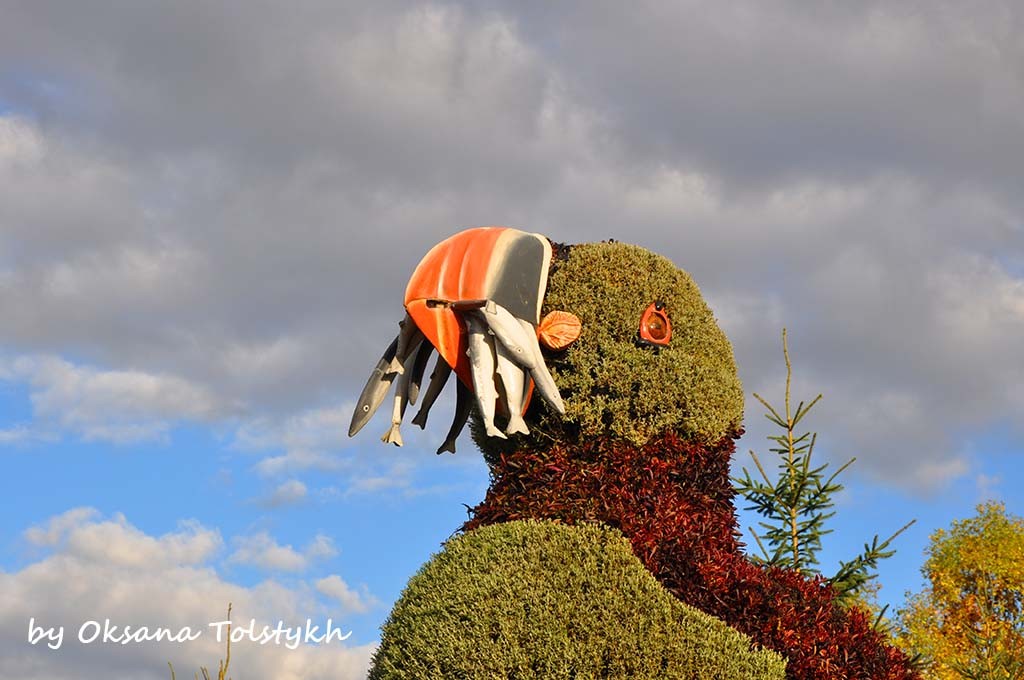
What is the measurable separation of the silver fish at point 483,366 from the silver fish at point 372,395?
93 cm

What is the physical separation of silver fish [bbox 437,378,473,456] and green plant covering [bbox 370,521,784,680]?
1.74 meters

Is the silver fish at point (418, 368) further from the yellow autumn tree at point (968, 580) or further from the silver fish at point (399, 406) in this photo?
the yellow autumn tree at point (968, 580)

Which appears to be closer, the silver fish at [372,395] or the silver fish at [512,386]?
the silver fish at [512,386]

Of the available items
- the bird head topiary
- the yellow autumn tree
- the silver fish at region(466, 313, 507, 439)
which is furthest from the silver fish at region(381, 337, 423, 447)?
the yellow autumn tree

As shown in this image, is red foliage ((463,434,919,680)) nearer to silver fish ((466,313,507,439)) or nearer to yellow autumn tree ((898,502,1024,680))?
silver fish ((466,313,507,439))

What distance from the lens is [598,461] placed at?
8656 millimetres

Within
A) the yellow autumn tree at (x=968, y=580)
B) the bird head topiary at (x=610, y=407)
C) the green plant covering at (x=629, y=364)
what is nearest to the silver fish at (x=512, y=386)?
the bird head topiary at (x=610, y=407)

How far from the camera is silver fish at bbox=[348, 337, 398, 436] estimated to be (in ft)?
30.7

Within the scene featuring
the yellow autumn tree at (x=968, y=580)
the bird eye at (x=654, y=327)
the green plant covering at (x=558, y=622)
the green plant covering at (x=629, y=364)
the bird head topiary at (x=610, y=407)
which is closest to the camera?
the green plant covering at (x=558, y=622)

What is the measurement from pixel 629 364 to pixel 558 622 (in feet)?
7.56

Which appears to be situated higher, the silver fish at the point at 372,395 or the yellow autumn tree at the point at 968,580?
the yellow autumn tree at the point at 968,580

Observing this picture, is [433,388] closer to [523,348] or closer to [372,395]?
[372,395]

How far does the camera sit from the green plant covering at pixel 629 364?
8.77 metres

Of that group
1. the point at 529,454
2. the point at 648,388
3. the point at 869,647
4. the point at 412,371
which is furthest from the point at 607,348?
the point at 869,647
